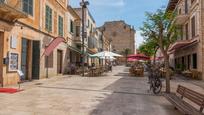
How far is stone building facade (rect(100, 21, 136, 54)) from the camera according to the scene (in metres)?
87.8

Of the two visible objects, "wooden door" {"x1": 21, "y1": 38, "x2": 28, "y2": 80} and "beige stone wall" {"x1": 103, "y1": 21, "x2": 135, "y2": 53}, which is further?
"beige stone wall" {"x1": 103, "y1": 21, "x2": 135, "y2": 53}

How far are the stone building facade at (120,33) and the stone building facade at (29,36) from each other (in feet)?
202

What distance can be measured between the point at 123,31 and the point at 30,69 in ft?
232

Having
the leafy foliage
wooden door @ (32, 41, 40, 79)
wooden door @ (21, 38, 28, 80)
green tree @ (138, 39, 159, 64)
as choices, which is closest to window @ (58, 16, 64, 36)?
wooden door @ (32, 41, 40, 79)

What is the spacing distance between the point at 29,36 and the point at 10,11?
14.6 feet

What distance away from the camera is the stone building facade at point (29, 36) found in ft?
47.4

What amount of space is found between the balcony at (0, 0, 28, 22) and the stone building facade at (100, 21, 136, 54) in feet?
238

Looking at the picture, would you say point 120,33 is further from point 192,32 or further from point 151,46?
point 192,32

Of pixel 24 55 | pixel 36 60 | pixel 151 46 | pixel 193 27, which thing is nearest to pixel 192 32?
pixel 193 27

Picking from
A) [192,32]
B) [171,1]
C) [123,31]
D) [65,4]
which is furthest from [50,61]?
[123,31]

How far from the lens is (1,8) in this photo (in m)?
12.9

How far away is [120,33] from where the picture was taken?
88.4 metres

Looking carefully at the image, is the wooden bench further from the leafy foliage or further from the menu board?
the leafy foliage

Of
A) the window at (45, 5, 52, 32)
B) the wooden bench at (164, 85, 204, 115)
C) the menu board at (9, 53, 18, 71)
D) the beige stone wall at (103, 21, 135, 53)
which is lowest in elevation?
the wooden bench at (164, 85, 204, 115)
